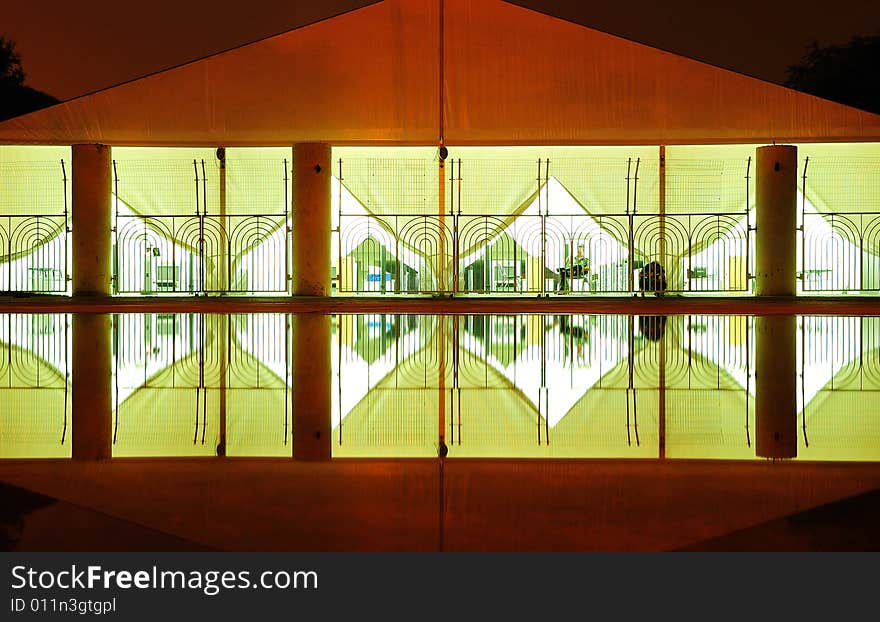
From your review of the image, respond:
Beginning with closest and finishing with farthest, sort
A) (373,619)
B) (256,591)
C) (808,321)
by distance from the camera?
(373,619)
(256,591)
(808,321)

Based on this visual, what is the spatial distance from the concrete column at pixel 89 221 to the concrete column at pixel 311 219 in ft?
8.60

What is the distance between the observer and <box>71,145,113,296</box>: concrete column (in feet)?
46.8

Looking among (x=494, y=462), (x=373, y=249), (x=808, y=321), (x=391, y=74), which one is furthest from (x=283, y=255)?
(x=494, y=462)

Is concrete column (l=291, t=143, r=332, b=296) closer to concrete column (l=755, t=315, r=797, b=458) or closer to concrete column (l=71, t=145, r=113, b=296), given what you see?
concrete column (l=71, t=145, r=113, b=296)

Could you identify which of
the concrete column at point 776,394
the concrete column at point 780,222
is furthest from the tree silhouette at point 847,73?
the concrete column at point 776,394

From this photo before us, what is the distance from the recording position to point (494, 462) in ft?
8.96

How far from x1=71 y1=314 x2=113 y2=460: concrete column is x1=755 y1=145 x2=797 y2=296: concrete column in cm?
944

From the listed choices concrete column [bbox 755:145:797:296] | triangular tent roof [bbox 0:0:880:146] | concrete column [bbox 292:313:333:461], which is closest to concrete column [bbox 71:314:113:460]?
concrete column [bbox 292:313:333:461]

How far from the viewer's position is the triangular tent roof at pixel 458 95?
556 inches

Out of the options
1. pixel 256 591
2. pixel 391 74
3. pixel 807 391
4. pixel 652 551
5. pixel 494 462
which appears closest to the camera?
pixel 256 591

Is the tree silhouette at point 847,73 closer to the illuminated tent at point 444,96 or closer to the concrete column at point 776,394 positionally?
the illuminated tent at point 444,96

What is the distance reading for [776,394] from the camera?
4223mm

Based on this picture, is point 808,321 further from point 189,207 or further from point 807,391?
point 189,207

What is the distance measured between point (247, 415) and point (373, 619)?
2242 mm
